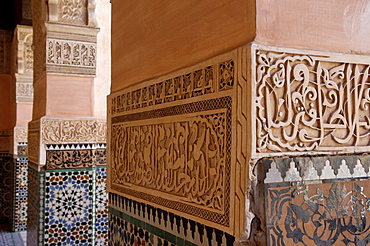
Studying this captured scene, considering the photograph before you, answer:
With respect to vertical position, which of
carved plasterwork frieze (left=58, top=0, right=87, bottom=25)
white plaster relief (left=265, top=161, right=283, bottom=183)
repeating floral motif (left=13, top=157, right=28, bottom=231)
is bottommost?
repeating floral motif (left=13, top=157, right=28, bottom=231)

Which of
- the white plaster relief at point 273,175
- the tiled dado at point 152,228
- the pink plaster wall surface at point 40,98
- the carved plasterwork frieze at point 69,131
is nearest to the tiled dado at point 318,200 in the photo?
the white plaster relief at point 273,175

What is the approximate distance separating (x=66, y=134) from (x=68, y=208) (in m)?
0.51

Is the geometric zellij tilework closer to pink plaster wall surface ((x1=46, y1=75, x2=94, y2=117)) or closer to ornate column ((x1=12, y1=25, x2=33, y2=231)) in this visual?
ornate column ((x1=12, y1=25, x2=33, y2=231))

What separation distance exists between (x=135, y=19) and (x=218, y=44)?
527mm

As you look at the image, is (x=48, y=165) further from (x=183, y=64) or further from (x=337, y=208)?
(x=337, y=208)

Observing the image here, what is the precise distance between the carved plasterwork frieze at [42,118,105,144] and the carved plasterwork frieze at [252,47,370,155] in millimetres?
2111

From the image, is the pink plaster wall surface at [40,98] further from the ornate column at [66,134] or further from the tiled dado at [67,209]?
the tiled dado at [67,209]

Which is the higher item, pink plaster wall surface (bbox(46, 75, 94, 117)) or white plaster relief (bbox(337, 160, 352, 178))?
pink plaster wall surface (bbox(46, 75, 94, 117))

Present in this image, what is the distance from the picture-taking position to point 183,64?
0.91m

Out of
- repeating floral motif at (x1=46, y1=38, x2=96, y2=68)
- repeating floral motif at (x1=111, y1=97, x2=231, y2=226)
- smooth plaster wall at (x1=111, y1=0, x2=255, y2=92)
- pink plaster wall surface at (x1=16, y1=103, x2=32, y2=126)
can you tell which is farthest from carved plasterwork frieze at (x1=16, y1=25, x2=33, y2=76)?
repeating floral motif at (x1=111, y1=97, x2=231, y2=226)

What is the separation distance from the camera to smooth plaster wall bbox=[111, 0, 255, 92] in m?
0.72

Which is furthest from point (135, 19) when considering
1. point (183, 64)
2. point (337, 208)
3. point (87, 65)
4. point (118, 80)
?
point (87, 65)

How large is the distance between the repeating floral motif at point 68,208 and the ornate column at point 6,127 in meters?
2.76

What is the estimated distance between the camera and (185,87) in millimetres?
879
